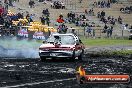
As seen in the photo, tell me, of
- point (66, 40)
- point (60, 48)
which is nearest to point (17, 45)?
point (66, 40)

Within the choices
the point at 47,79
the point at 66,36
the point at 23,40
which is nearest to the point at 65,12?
the point at 23,40

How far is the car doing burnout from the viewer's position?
880 inches

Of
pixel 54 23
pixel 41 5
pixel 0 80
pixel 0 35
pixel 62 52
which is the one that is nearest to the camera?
pixel 0 80

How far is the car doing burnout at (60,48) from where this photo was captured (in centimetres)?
2236

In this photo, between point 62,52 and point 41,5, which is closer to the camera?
point 62,52

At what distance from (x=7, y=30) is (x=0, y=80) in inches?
879

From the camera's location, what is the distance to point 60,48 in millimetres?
22469

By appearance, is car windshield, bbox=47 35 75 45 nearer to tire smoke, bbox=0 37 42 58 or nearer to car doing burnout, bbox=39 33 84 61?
car doing burnout, bbox=39 33 84 61

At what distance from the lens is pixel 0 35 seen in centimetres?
3312

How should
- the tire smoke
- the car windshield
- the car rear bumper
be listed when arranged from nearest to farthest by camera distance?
the car rear bumper, the car windshield, the tire smoke

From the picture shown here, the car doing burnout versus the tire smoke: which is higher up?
the car doing burnout

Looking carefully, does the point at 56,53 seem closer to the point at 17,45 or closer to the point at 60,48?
the point at 60,48

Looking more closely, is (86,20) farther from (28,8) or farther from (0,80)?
(0,80)

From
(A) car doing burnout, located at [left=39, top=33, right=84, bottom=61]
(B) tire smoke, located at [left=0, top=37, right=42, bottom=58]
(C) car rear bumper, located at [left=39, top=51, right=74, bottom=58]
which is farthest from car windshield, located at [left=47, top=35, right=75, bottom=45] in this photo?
(B) tire smoke, located at [left=0, top=37, right=42, bottom=58]
